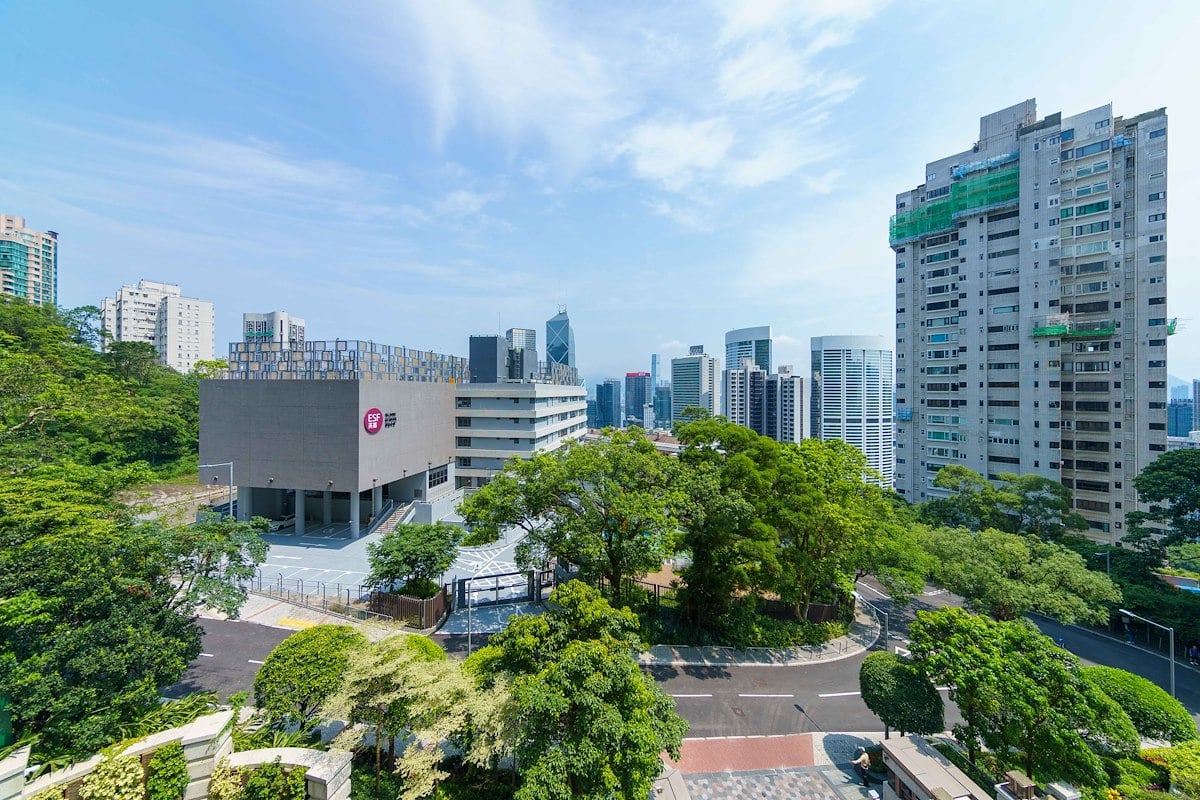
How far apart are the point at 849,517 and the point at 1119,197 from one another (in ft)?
143

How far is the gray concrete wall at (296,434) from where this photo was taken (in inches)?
1308

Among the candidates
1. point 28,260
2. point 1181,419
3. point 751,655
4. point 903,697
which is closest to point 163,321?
point 28,260

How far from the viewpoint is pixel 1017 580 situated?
22078 millimetres

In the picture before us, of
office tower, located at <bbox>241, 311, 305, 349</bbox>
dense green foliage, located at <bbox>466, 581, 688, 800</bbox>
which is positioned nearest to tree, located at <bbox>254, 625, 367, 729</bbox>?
dense green foliage, located at <bbox>466, 581, 688, 800</bbox>

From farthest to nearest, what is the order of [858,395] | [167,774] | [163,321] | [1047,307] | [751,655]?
1. [858,395]
2. [163,321]
3. [1047,307]
4. [751,655]
5. [167,774]

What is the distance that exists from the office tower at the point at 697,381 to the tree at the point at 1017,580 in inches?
5411

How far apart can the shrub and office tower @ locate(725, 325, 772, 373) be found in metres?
177

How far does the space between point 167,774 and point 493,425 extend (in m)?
38.0

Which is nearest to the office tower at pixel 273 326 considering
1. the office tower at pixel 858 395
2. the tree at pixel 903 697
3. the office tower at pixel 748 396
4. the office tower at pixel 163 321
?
the office tower at pixel 163 321

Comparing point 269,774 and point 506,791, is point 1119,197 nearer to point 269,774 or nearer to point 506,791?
point 506,791

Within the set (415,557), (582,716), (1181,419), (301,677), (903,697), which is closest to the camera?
(582,716)

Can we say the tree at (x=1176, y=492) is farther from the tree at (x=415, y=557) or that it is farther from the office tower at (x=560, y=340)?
the office tower at (x=560, y=340)

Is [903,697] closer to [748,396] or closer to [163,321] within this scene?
[748,396]

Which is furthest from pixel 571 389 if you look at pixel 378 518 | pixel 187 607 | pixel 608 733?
pixel 608 733
